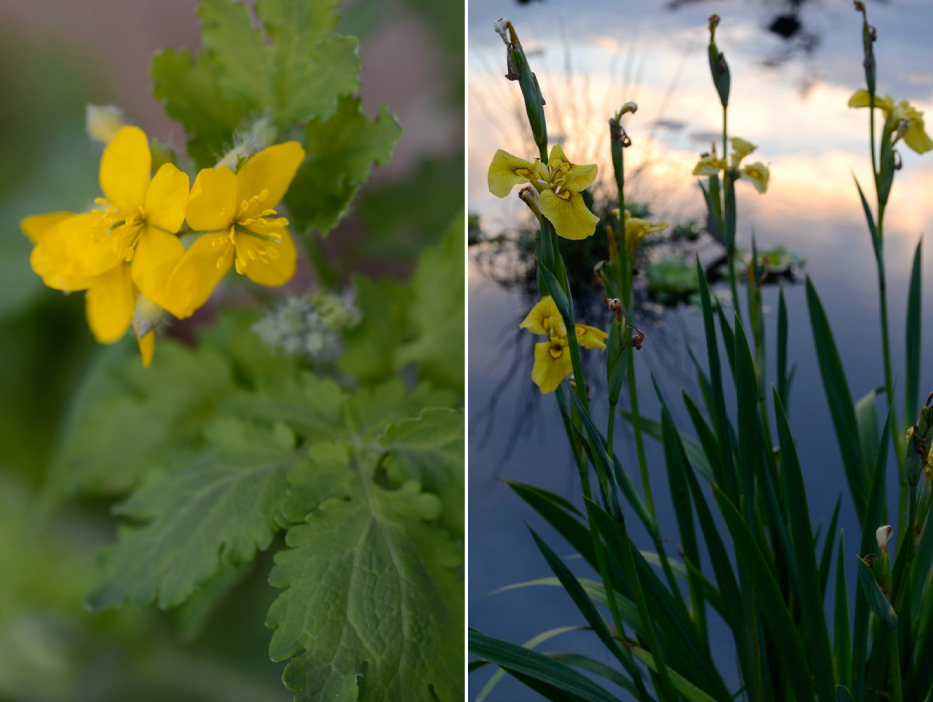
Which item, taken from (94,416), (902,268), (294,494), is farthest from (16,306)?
(902,268)

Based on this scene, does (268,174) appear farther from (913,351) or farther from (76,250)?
(913,351)

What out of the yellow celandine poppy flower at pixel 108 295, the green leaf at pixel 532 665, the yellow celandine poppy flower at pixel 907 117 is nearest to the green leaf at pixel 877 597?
the green leaf at pixel 532 665

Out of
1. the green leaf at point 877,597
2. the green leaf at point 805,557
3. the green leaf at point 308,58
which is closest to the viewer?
the green leaf at point 877,597

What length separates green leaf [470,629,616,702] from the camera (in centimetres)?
44

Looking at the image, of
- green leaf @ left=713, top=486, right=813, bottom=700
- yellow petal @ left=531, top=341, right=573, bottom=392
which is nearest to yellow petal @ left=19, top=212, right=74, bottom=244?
yellow petal @ left=531, top=341, right=573, bottom=392

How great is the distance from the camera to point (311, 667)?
416 millimetres

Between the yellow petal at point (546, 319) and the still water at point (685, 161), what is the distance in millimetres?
223

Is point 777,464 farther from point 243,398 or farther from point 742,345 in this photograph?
point 243,398

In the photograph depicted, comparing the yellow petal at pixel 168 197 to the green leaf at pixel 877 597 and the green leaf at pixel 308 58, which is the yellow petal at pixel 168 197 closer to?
the green leaf at pixel 308 58

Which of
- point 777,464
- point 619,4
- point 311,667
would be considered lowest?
point 311,667

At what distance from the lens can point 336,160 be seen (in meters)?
0.54

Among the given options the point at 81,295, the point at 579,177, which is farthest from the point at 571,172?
the point at 81,295

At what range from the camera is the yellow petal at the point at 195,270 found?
17.4 inches

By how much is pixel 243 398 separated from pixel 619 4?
1.40 feet
